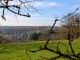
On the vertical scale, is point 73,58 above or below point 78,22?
below

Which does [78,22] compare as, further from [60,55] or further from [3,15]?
[3,15]

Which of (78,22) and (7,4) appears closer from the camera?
(78,22)

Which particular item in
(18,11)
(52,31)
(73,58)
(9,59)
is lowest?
(9,59)

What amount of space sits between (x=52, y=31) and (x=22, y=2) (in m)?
0.44

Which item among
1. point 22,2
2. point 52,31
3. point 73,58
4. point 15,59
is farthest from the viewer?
point 15,59

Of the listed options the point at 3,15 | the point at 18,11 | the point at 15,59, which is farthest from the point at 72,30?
the point at 15,59

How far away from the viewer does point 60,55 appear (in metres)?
1.24

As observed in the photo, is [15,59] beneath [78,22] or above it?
beneath

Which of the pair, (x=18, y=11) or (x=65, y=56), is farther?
(x=18, y=11)

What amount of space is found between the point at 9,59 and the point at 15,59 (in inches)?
18.2

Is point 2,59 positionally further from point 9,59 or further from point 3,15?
point 3,15

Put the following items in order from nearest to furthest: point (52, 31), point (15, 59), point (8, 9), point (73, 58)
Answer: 1. point (73, 58)
2. point (52, 31)
3. point (8, 9)
4. point (15, 59)

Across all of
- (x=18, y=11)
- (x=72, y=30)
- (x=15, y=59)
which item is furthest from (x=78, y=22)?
(x=15, y=59)

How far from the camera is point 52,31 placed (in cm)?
134
